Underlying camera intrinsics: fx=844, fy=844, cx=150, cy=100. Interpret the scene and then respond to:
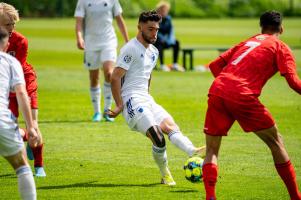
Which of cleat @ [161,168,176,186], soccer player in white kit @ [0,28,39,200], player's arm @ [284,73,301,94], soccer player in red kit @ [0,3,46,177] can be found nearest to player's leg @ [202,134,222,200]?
player's arm @ [284,73,301,94]

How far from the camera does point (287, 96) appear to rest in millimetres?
20344

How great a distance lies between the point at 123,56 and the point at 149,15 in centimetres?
61

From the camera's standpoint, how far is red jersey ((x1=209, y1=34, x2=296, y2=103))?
351 inches

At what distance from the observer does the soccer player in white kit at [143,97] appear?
10312 mm

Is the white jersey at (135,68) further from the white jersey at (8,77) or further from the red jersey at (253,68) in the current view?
the white jersey at (8,77)

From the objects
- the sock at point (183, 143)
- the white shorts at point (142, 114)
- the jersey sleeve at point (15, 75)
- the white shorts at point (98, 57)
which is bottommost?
the white shorts at point (98, 57)

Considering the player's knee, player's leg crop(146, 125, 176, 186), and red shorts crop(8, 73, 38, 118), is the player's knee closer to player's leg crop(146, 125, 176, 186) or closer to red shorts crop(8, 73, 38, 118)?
player's leg crop(146, 125, 176, 186)

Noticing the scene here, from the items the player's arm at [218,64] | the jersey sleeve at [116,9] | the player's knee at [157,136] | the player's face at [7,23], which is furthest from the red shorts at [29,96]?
the jersey sleeve at [116,9]

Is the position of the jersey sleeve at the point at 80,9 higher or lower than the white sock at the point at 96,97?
higher

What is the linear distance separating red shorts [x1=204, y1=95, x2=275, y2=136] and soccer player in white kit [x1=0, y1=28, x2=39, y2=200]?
2.04 meters

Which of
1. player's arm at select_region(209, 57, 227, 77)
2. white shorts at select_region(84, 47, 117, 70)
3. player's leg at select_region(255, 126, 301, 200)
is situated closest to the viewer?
player's leg at select_region(255, 126, 301, 200)

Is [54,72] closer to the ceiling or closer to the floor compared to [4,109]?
closer to the floor

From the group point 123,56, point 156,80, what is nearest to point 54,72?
point 156,80

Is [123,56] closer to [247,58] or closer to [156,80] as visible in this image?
[247,58]
